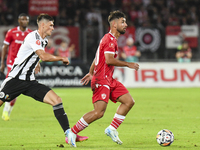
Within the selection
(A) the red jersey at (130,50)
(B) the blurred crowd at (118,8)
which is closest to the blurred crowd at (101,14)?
(B) the blurred crowd at (118,8)

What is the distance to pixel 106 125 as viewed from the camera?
8.36 m

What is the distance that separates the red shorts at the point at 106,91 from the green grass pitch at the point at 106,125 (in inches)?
28.1

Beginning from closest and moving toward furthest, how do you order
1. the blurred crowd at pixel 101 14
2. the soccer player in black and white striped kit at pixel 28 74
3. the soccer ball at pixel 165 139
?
the soccer ball at pixel 165 139 < the soccer player in black and white striped kit at pixel 28 74 < the blurred crowd at pixel 101 14

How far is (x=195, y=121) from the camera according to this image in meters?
8.75

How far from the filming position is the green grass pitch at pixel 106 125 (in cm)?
616

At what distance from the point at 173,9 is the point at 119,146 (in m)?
20.7

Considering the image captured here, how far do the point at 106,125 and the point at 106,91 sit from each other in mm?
2347

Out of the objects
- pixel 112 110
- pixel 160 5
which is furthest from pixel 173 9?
pixel 112 110

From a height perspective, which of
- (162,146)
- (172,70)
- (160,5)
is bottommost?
(172,70)

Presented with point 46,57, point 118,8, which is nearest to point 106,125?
point 46,57

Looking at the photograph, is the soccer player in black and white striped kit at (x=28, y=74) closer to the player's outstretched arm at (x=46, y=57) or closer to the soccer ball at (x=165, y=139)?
the player's outstretched arm at (x=46, y=57)

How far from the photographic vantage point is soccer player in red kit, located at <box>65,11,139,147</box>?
19.8ft

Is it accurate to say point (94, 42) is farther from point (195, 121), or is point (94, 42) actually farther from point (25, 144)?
point (25, 144)

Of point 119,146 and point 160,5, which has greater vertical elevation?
point 160,5
